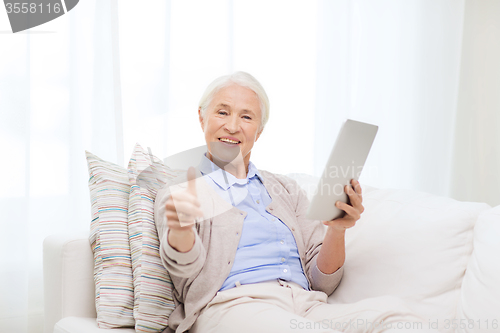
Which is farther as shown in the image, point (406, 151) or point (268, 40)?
point (406, 151)

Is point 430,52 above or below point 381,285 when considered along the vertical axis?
above

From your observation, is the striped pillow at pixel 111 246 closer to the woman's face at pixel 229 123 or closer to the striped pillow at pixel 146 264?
the striped pillow at pixel 146 264

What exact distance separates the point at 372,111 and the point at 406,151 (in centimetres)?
38

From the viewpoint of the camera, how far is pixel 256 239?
128 centimetres

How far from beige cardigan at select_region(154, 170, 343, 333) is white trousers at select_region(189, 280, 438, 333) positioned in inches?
1.9

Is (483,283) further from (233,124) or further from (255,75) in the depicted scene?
(255,75)

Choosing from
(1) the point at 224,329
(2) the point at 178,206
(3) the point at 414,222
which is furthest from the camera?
(3) the point at 414,222

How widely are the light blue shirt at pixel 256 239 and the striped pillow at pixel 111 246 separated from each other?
0.28 meters

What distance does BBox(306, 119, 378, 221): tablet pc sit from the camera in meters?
1.04

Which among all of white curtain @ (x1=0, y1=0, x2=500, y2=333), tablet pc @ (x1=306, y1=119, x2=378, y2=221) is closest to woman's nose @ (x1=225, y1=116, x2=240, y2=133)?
tablet pc @ (x1=306, y1=119, x2=378, y2=221)

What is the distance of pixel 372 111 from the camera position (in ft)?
9.09

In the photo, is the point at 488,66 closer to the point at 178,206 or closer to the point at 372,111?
the point at 372,111

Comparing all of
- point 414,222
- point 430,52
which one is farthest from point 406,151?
point 414,222

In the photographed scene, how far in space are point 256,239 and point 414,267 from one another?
48 cm
